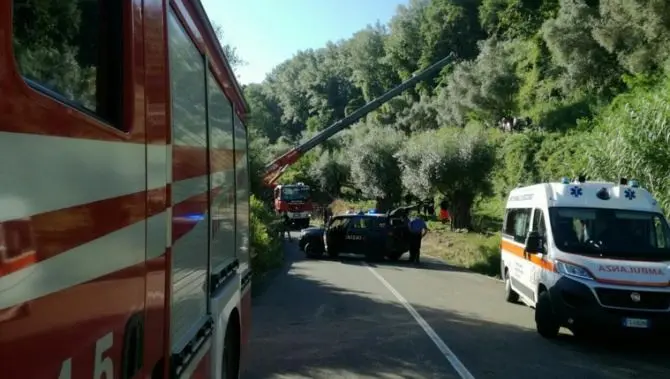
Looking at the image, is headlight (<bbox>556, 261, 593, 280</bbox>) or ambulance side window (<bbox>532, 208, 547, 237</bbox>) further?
ambulance side window (<bbox>532, 208, 547, 237</bbox>)

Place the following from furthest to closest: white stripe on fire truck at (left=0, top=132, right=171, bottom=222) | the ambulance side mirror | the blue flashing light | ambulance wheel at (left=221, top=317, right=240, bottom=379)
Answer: the ambulance side mirror, ambulance wheel at (left=221, top=317, right=240, bottom=379), the blue flashing light, white stripe on fire truck at (left=0, top=132, right=171, bottom=222)

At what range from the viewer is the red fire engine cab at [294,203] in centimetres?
4494

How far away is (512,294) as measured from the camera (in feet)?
47.5

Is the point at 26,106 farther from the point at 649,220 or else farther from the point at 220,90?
the point at 649,220

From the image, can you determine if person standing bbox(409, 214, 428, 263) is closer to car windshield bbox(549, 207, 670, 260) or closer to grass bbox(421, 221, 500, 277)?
grass bbox(421, 221, 500, 277)

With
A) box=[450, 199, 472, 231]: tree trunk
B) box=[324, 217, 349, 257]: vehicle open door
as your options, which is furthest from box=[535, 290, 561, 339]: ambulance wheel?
box=[450, 199, 472, 231]: tree trunk

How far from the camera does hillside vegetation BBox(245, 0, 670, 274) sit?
1622 cm

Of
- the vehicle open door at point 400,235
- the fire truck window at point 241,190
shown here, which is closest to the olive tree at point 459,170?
the vehicle open door at point 400,235

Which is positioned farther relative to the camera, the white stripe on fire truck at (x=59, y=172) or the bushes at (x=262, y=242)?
the bushes at (x=262, y=242)

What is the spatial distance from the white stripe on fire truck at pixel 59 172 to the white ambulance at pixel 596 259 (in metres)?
8.57

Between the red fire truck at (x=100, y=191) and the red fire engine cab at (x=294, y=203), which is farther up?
the red fire engine cab at (x=294, y=203)

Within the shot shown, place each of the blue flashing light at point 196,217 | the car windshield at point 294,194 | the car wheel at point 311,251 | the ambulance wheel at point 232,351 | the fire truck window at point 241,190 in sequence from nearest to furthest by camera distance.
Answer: the blue flashing light at point 196,217
the ambulance wheel at point 232,351
the fire truck window at point 241,190
the car wheel at point 311,251
the car windshield at point 294,194

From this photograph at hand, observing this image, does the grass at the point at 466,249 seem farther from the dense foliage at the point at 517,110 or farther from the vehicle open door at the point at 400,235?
the dense foliage at the point at 517,110

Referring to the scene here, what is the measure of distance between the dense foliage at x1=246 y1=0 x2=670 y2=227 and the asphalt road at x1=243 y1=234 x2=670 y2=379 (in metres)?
4.79
